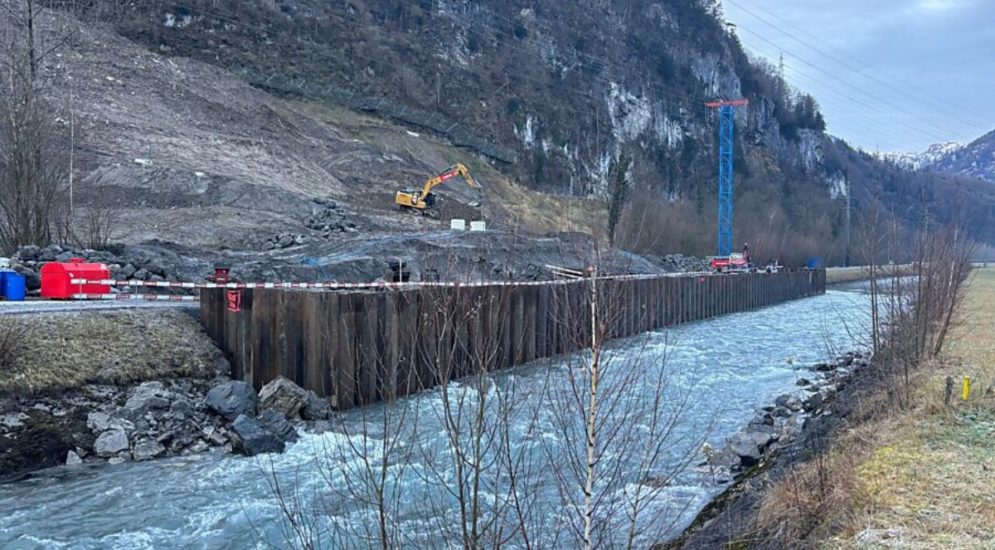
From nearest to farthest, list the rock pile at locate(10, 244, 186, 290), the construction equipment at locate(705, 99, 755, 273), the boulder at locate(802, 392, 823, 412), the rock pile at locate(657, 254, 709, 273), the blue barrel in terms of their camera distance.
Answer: the boulder at locate(802, 392, 823, 412), the blue barrel, the rock pile at locate(10, 244, 186, 290), the rock pile at locate(657, 254, 709, 273), the construction equipment at locate(705, 99, 755, 273)

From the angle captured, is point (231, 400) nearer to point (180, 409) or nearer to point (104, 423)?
point (180, 409)

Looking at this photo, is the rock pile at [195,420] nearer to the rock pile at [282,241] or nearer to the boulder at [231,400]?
the boulder at [231,400]

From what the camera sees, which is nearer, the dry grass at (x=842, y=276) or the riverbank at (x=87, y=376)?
the riverbank at (x=87, y=376)

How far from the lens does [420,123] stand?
69562 mm

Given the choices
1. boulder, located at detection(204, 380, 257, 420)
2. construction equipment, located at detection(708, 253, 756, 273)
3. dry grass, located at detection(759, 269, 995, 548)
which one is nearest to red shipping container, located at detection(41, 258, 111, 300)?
boulder, located at detection(204, 380, 257, 420)

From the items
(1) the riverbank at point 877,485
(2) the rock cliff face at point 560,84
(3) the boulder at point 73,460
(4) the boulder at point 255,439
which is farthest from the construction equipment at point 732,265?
(3) the boulder at point 73,460

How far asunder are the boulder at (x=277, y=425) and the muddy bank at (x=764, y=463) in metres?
6.35

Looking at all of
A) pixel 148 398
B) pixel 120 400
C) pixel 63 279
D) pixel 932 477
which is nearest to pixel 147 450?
pixel 148 398

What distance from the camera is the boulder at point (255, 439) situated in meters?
11.0

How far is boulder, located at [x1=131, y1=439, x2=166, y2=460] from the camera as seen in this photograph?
35.4ft

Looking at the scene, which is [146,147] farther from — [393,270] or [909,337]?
[909,337]

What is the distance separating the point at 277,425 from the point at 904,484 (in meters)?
8.78

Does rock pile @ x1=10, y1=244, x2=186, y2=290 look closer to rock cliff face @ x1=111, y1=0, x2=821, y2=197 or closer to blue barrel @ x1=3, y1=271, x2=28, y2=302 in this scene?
blue barrel @ x1=3, y1=271, x2=28, y2=302

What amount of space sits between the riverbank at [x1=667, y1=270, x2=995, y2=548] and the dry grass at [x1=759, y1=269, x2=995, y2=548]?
0.03ft
